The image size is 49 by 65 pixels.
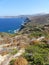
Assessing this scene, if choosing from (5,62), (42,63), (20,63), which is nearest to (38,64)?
(42,63)

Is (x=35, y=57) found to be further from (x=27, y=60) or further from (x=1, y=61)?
(x=1, y=61)

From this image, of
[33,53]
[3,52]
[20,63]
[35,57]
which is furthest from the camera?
[3,52]

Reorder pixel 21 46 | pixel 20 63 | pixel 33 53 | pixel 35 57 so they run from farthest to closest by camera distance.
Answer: pixel 21 46
pixel 33 53
pixel 35 57
pixel 20 63

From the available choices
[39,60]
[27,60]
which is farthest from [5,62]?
[39,60]

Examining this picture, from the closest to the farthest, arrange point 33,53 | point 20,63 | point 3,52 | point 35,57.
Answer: point 20,63 < point 35,57 < point 33,53 < point 3,52

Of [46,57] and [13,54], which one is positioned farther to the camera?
[13,54]

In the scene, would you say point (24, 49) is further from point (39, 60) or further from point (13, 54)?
point (39, 60)

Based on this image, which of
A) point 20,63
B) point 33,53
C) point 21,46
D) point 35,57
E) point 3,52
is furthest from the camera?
point 21,46

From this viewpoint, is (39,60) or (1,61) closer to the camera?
(39,60)
